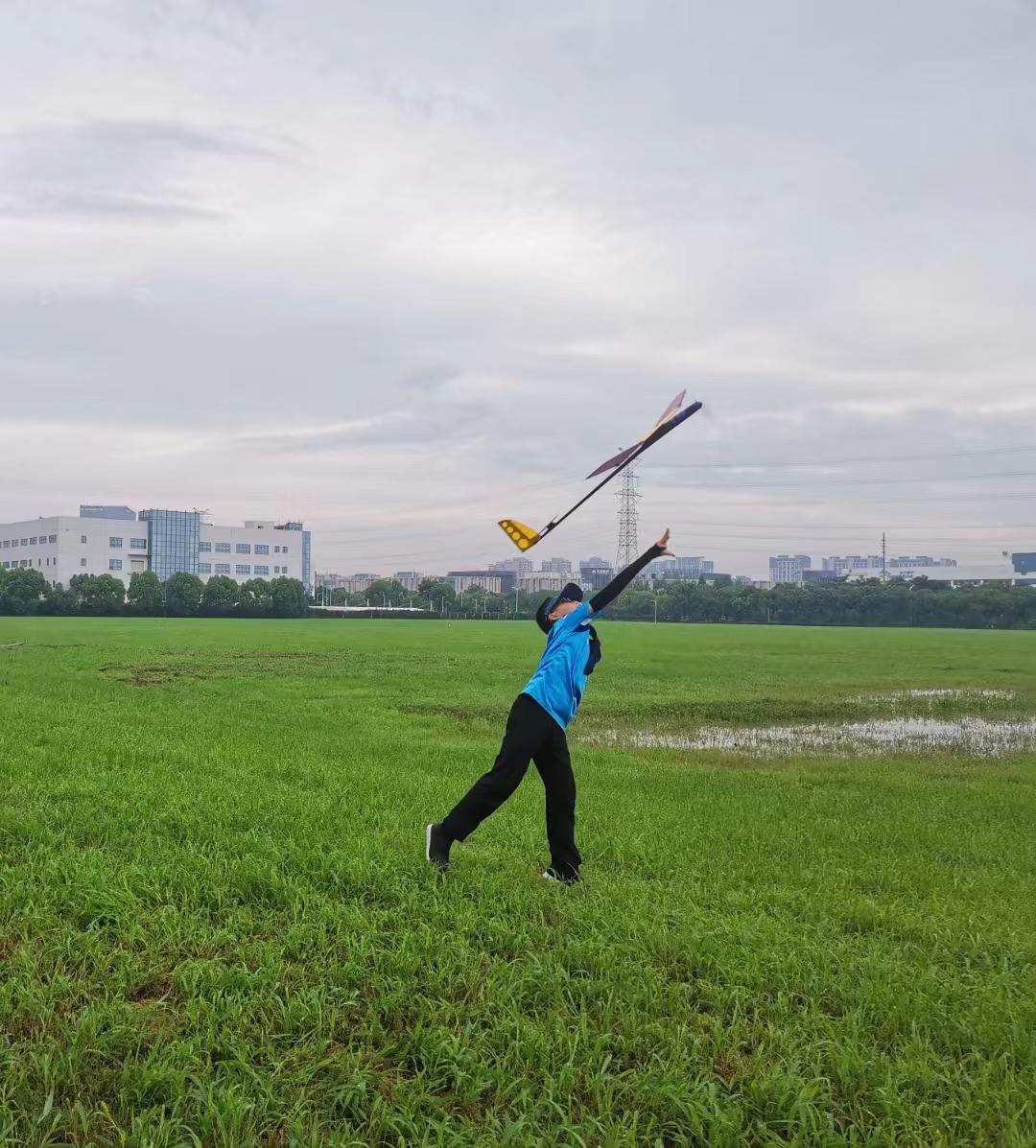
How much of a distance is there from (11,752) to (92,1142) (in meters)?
8.29

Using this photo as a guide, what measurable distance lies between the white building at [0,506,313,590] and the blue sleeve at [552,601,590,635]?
395 feet

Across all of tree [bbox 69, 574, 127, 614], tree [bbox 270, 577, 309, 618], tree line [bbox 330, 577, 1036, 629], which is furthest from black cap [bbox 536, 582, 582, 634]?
tree [bbox 270, 577, 309, 618]

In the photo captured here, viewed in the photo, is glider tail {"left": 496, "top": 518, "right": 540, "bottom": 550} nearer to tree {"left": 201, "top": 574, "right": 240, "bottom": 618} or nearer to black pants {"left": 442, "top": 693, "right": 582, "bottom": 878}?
black pants {"left": 442, "top": 693, "right": 582, "bottom": 878}

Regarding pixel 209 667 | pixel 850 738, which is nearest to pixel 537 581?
pixel 209 667

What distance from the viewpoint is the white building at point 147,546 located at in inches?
4747

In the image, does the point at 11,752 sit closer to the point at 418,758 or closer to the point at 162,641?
the point at 418,758

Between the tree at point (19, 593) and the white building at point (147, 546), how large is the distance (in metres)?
19.1

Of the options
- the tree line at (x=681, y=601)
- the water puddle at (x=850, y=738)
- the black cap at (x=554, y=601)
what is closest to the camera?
the black cap at (x=554, y=601)

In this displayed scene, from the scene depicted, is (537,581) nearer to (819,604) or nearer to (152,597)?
(152,597)

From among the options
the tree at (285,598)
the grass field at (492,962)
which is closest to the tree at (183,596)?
the tree at (285,598)

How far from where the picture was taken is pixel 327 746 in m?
12.8

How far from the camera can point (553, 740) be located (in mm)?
6004

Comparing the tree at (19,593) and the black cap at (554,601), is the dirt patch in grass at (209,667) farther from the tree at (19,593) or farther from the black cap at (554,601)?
the tree at (19,593)

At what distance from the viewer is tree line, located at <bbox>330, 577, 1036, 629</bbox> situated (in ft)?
277
